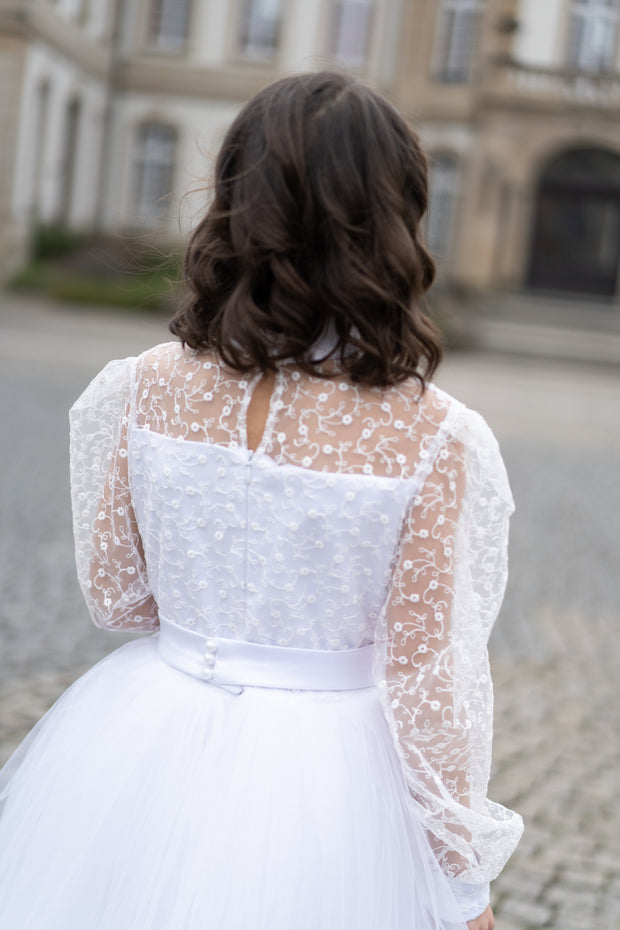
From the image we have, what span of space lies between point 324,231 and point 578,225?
91.0 ft

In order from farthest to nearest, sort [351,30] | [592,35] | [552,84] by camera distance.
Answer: [351,30], [592,35], [552,84]

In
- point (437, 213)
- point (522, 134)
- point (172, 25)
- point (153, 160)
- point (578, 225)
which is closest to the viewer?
point (522, 134)

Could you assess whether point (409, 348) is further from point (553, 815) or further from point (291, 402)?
point (553, 815)

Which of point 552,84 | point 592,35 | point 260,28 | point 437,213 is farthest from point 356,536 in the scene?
point 260,28

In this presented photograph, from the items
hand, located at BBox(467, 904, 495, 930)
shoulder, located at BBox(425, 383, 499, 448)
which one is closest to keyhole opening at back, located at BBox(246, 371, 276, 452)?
shoulder, located at BBox(425, 383, 499, 448)

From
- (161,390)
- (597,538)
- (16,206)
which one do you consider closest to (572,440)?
(597,538)

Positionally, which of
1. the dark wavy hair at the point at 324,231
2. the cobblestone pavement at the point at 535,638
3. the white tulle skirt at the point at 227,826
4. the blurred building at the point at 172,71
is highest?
the blurred building at the point at 172,71

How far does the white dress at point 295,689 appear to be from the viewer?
4.95ft

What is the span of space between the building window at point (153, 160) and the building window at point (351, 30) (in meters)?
4.57

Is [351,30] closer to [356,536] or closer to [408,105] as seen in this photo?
[408,105]

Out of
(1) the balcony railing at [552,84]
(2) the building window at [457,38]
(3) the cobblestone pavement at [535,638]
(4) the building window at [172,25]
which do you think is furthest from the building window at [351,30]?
(3) the cobblestone pavement at [535,638]

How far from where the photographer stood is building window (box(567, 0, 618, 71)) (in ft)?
92.7

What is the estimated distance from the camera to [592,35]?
1113 inches

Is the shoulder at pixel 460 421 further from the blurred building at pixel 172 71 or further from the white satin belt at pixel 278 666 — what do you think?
the blurred building at pixel 172 71
